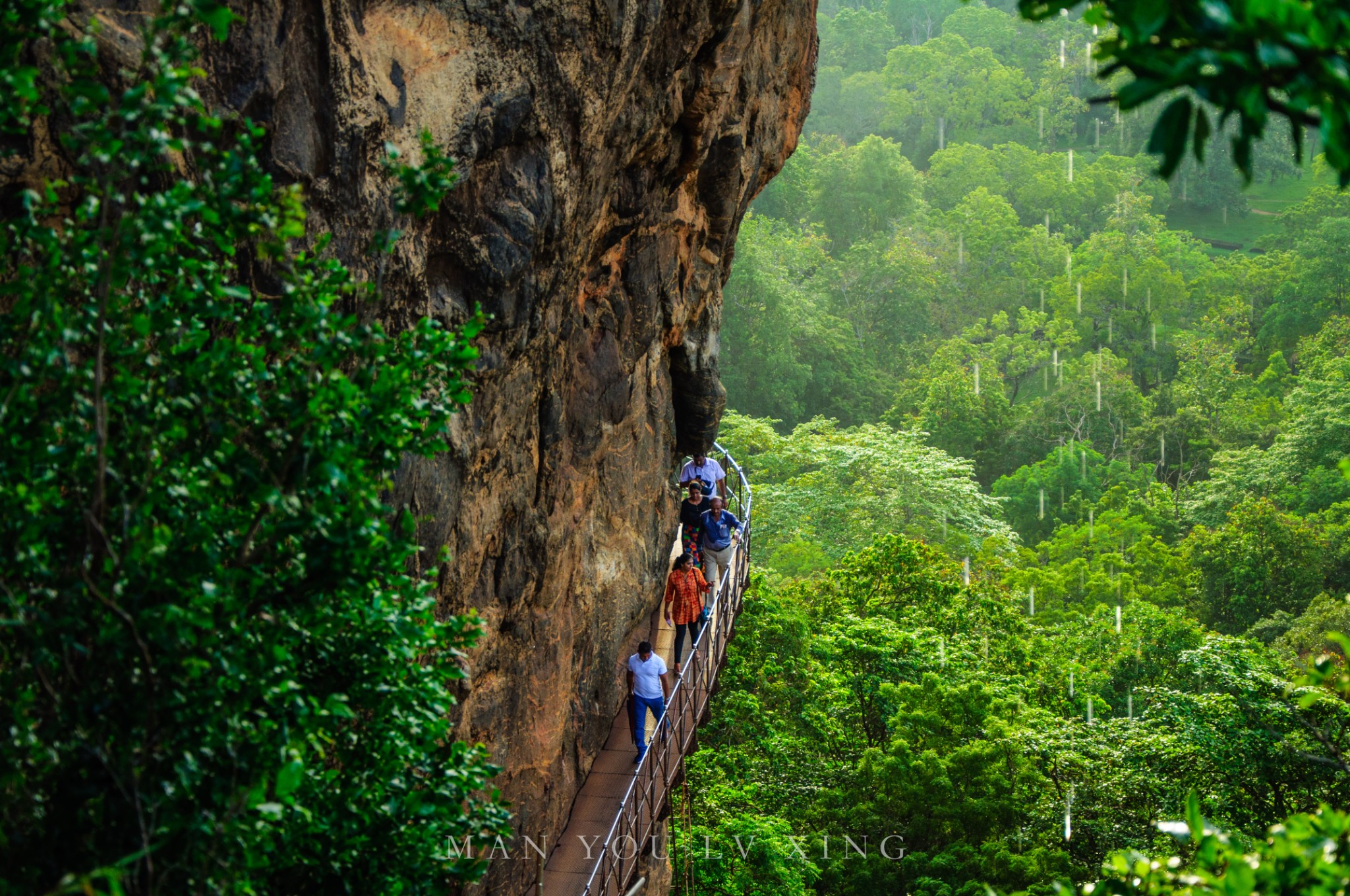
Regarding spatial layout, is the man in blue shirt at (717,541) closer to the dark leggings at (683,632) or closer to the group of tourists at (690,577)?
the group of tourists at (690,577)

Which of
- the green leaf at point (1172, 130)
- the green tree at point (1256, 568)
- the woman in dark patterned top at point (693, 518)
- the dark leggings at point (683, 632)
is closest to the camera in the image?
the green leaf at point (1172, 130)

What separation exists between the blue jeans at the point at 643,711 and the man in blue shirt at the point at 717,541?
6.55 feet

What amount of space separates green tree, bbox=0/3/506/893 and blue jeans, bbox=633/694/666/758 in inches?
202

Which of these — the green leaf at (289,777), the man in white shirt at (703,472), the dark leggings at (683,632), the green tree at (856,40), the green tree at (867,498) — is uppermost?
the green tree at (856,40)

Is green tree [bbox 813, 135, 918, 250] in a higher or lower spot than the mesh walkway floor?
higher

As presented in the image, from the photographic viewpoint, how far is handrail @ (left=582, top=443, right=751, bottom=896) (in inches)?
318

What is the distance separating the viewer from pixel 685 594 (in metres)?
9.95

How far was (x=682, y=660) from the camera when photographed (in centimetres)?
1062

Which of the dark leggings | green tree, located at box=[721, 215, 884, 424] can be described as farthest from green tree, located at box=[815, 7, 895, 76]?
the dark leggings

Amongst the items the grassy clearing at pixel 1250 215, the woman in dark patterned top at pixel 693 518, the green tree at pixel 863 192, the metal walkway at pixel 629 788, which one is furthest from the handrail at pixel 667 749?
the grassy clearing at pixel 1250 215

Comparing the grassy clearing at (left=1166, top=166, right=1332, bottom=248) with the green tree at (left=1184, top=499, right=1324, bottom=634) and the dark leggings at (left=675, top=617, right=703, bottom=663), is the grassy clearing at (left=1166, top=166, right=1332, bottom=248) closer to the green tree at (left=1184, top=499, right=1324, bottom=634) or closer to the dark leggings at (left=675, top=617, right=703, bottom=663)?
the green tree at (left=1184, top=499, right=1324, bottom=634)

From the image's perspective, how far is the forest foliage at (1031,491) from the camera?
37.7ft

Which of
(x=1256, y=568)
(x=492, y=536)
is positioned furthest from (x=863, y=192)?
(x=492, y=536)

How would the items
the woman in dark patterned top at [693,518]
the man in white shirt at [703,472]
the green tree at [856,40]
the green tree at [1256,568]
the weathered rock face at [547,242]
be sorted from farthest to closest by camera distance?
1. the green tree at [856,40]
2. the green tree at [1256,568]
3. the man in white shirt at [703,472]
4. the woman in dark patterned top at [693,518]
5. the weathered rock face at [547,242]
